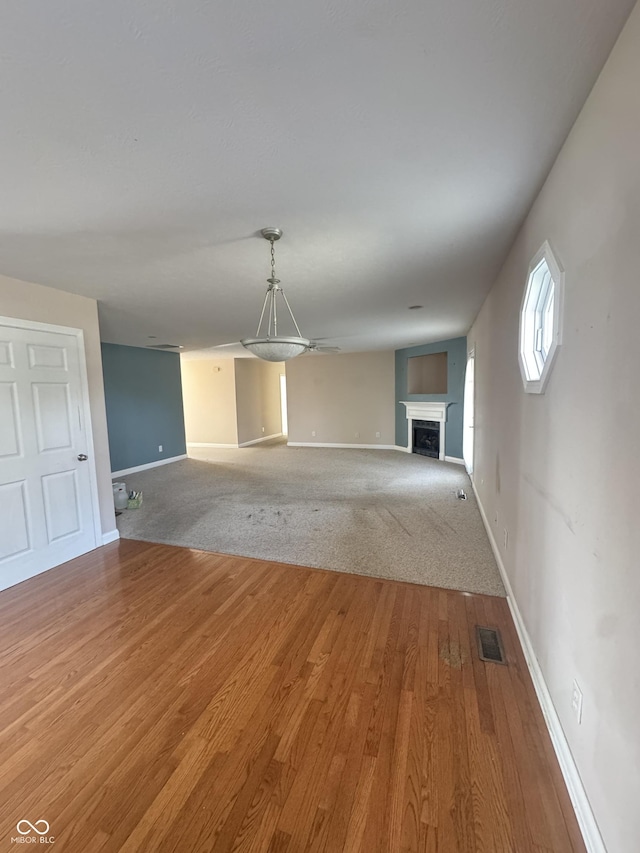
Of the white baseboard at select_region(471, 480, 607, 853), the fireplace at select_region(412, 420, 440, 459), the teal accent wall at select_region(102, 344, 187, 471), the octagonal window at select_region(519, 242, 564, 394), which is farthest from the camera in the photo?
the fireplace at select_region(412, 420, 440, 459)

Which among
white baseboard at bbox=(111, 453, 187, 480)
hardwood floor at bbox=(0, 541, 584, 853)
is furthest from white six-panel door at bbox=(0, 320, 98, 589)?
white baseboard at bbox=(111, 453, 187, 480)

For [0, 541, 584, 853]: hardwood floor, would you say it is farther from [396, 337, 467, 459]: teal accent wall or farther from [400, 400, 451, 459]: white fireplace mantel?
[400, 400, 451, 459]: white fireplace mantel

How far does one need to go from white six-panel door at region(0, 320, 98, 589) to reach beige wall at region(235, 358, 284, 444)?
571 cm

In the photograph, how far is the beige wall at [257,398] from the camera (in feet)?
30.1

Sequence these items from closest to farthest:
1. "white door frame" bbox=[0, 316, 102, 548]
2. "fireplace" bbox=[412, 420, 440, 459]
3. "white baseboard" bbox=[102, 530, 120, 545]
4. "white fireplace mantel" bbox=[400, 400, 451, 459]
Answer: "white door frame" bbox=[0, 316, 102, 548], "white baseboard" bbox=[102, 530, 120, 545], "white fireplace mantel" bbox=[400, 400, 451, 459], "fireplace" bbox=[412, 420, 440, 459]

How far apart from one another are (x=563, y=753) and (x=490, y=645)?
68 cm

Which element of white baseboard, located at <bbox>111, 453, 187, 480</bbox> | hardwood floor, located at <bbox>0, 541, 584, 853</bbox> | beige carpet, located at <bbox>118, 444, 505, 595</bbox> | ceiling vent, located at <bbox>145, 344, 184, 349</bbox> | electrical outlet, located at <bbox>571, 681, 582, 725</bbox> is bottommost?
hardwood floor, located at <bbox>0, 541, 584, 853</bbox>

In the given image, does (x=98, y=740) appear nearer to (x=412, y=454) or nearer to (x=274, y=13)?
(x=274, y=13)

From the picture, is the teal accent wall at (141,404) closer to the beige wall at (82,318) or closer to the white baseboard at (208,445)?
the white baseboard at (208,445)

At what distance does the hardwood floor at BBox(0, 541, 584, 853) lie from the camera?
1222 mm

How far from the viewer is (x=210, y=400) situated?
9.27 metres

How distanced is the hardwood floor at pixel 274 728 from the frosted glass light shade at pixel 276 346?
1728mm

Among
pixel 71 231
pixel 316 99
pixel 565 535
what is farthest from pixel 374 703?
pixel 71 231

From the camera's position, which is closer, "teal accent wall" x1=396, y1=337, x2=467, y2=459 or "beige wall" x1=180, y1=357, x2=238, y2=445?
"teal accent wall" x1=396, y1=337, x2=467, y2=459
